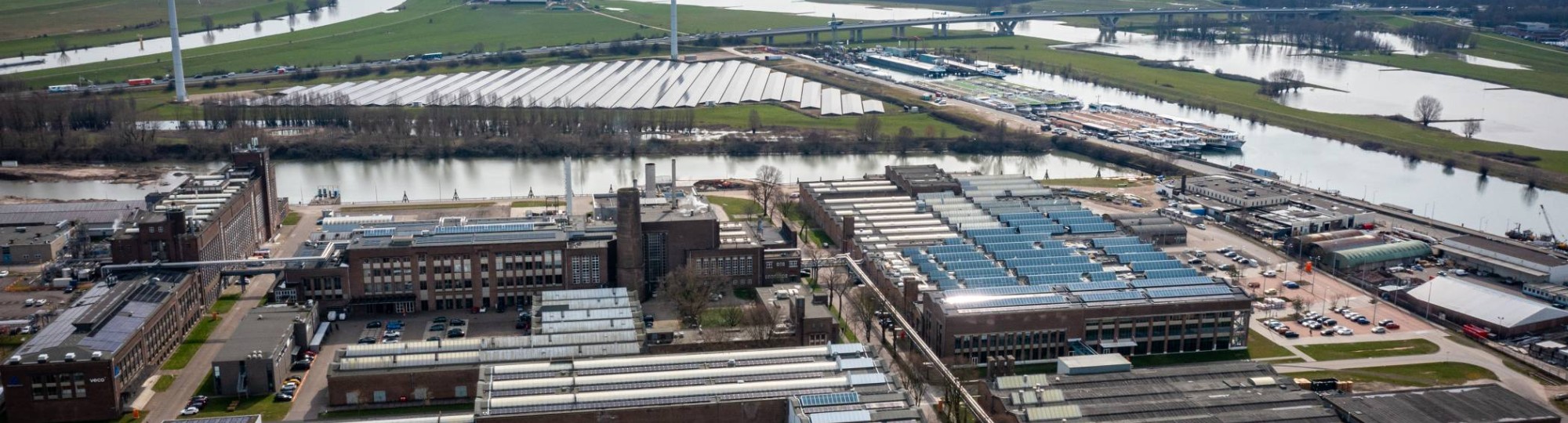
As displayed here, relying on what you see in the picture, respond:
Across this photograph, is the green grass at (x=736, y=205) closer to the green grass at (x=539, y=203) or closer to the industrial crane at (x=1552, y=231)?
the green grass at (x=539, y=203)

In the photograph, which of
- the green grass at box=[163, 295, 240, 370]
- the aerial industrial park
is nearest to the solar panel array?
→ the aerial industrial park

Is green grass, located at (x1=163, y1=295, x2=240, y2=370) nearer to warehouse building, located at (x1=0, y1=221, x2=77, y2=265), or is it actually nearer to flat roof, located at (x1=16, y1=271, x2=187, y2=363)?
flat roof, located at (x1=16, y1=271, x2=187, y2=363)

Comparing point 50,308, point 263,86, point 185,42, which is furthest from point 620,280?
point 185,42

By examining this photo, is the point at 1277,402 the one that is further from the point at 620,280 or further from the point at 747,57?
the point at 747,57

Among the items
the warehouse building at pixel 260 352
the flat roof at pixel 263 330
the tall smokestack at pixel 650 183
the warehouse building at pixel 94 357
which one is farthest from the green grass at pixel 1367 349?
the warehouse building at pixel 94 357

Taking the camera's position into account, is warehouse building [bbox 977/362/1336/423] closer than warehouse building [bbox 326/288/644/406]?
Yes

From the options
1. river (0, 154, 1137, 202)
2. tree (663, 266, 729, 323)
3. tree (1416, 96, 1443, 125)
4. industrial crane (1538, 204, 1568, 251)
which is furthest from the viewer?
tree (1416, 96, 1443, 125)

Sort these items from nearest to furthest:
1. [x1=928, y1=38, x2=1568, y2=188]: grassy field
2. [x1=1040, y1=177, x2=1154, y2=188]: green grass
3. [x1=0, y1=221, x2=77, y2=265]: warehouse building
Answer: [x1=0, y1=221, x2=77, y2=265]: warehouse building < [x1=1040, y1=177, x2=1154, y2=188]: green grass < [x1=928, y1=38, x2=1568, y2=188]: grassy field
